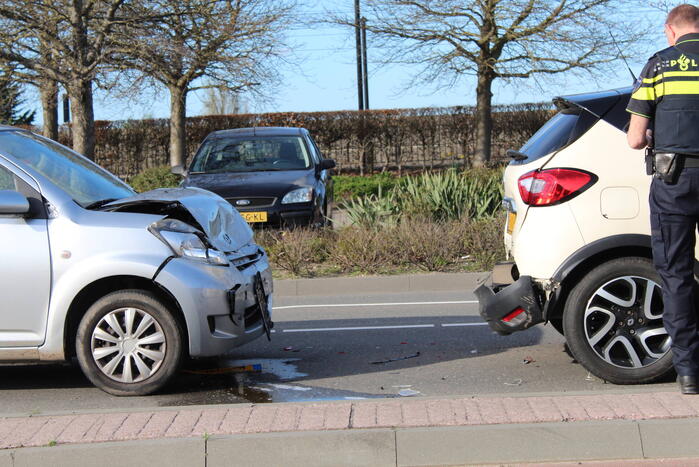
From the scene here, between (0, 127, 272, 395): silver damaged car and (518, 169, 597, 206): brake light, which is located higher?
(518, 169, 597, 206): brake light

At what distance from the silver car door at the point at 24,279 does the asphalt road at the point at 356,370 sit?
470 mm

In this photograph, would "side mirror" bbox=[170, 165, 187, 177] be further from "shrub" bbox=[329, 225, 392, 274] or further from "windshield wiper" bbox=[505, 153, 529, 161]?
"windshield wiper" bbox=[505, 153, 529, 161]

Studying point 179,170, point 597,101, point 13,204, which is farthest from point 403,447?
point 179,170

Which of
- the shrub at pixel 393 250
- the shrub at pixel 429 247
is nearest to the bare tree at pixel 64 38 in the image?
the shrub at pixel 393 250

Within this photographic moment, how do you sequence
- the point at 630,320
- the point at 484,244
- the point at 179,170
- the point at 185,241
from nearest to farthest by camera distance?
the point at 630,320
the point at 185,241
the point at 484,244
the point at 179,170

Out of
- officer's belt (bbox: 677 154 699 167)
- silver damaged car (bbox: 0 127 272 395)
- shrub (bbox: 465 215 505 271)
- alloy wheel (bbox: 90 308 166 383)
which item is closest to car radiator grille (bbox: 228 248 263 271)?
silver damaged car (bbox: 0 127 272 395)

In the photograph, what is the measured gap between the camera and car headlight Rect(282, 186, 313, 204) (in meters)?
12.2

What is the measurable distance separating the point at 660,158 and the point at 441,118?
23.5 metres

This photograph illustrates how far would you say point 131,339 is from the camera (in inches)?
220

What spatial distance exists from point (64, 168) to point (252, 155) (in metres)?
7.18

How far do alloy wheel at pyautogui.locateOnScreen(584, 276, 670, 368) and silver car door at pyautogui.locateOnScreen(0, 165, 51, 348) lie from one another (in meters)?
3.23

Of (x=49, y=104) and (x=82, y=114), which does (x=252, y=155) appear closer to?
(x=82, y=114)

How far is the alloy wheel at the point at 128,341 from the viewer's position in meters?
5.58

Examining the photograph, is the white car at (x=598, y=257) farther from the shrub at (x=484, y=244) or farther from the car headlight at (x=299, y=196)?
the car headlight at (x=299, y=196)
